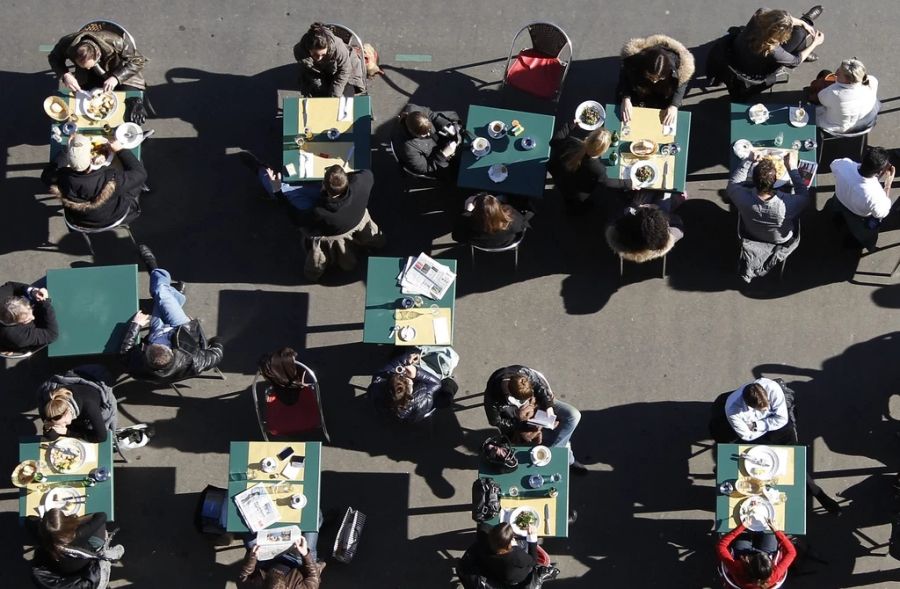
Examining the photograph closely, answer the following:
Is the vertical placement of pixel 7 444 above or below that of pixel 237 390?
below

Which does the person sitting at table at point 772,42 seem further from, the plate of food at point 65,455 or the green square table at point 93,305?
the plate of food at point 65,455

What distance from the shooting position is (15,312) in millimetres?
9164

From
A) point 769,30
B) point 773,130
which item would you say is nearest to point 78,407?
point 773,130

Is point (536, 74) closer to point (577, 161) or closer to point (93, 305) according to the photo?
point (577, 161)

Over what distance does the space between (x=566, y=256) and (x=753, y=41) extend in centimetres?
301

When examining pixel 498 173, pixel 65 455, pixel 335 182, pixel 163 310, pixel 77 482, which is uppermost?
pixel 498 173

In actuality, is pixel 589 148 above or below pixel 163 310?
above

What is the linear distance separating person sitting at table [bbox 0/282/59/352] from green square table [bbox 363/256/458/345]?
3197 mm

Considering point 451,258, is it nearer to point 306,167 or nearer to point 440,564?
point 306,167

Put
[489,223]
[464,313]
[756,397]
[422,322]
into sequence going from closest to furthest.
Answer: [756,397] → [489,223] → [422,322] → [464,313]

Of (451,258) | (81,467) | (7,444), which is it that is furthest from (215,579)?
(451,258)

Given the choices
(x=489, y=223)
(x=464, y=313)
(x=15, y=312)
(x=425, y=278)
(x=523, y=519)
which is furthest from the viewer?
(x=464, y=313)

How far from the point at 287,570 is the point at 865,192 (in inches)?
267

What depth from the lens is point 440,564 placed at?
31.9 ft
